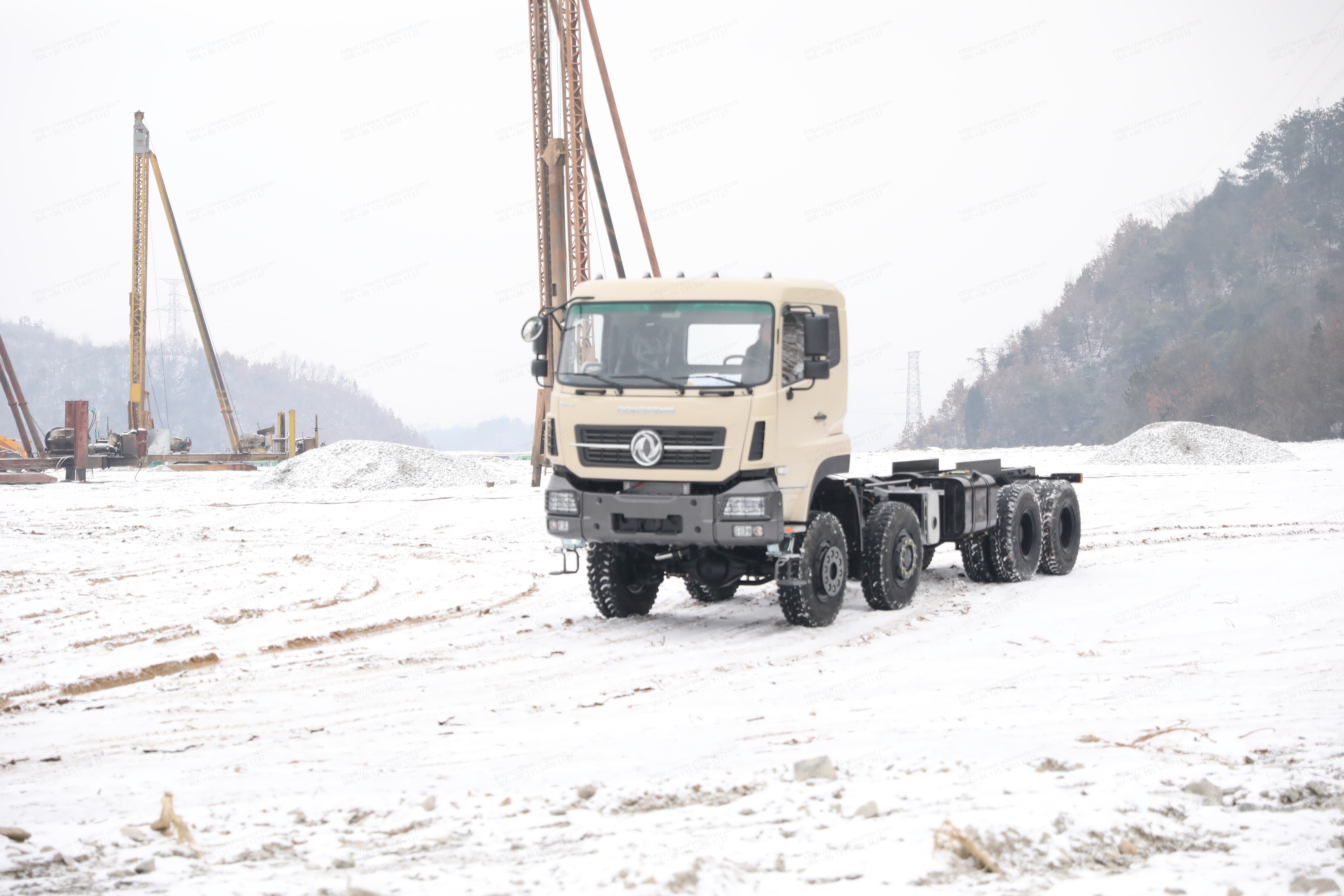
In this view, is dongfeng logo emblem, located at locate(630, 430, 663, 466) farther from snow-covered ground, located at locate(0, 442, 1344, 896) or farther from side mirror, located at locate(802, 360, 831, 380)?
snow-covered ground, located at locate(0, 442, 1344, 896)

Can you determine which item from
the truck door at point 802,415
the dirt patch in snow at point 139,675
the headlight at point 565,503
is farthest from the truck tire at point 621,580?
the dirt patch in snow at point 139,675

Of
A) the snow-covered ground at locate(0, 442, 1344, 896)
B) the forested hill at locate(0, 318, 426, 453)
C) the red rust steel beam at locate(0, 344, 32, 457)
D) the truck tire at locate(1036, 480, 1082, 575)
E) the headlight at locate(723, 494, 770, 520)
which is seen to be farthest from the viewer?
the forested hill at locate(0, 318, 426, 453)

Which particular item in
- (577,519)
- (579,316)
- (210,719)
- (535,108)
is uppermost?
(535,108)

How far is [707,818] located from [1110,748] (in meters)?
2.41

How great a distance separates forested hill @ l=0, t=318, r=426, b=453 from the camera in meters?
157

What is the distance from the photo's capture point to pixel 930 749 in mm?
6145

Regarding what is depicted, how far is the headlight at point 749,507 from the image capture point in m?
9.71

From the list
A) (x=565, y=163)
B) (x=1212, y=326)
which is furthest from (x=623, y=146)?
(x=1212, y=326)

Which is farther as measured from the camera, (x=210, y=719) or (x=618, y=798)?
(x=210, y=719)

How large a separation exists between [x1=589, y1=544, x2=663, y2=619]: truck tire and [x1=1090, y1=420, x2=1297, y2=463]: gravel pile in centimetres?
3631

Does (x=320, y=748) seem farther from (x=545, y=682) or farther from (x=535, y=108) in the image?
(x=535, y=108)

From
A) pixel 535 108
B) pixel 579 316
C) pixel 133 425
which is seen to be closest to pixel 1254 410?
pixel 535 108

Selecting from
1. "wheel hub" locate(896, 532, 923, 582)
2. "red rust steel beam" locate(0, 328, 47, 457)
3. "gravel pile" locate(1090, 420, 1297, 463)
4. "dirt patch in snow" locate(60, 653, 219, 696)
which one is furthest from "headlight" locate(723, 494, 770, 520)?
"red rust steel beam" locate(0, 328, 47, 457)

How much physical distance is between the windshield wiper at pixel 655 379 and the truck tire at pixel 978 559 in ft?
17.7
